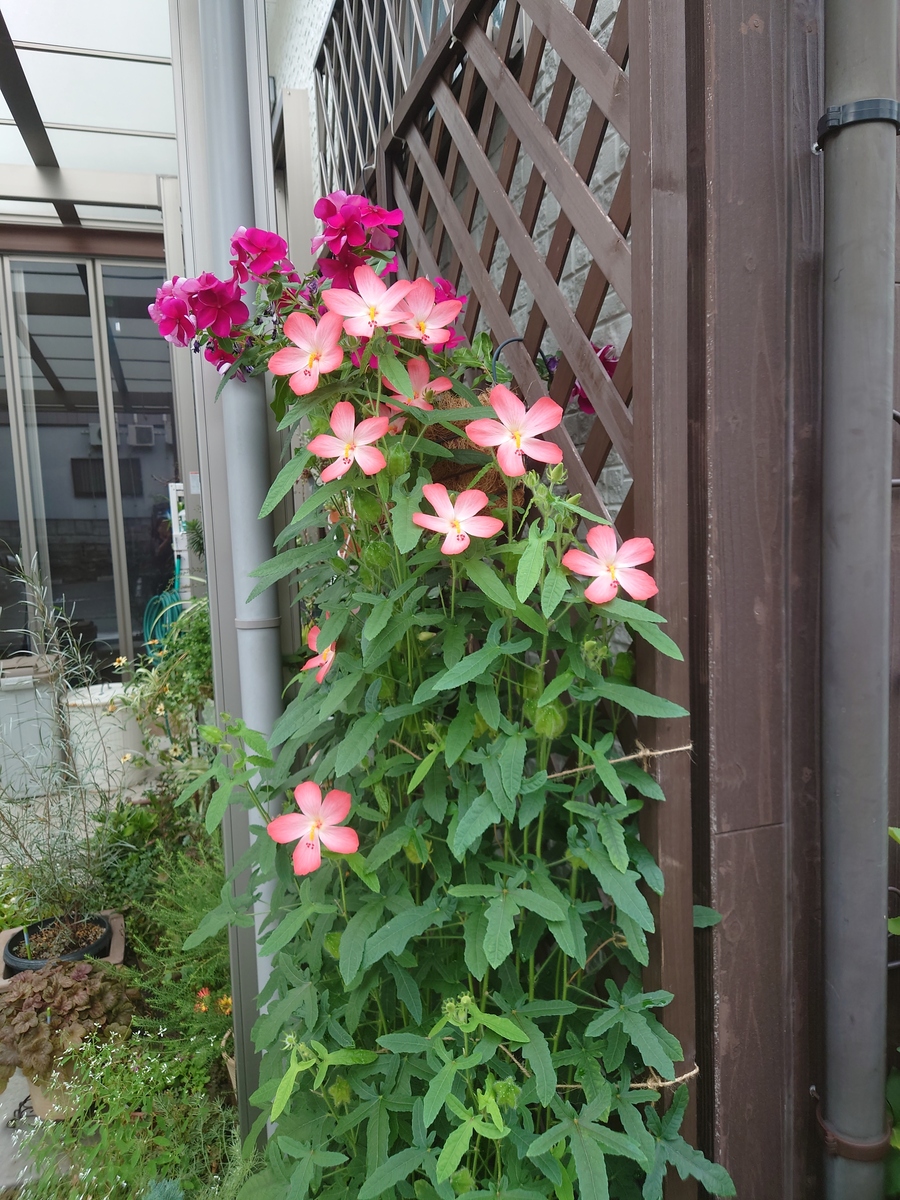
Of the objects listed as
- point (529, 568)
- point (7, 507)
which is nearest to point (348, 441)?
point (529, 568)

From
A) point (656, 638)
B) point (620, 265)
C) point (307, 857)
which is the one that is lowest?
point (307, 857)

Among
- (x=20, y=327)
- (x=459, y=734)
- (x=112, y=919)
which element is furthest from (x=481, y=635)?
(x=20, y=327)

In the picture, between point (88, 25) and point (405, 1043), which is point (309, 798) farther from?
point (88, 25)

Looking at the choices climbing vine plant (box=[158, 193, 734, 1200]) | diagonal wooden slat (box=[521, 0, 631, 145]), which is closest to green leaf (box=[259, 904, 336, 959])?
climbing vine plant (box=[158, 193, 734, 1200])

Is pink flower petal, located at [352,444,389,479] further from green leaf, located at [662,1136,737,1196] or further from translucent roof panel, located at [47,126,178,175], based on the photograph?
translucent roof panel, located at [47,126,178,175]

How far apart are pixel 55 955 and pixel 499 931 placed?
1714mm

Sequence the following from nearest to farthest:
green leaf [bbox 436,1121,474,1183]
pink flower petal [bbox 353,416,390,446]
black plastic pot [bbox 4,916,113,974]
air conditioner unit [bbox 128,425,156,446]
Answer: green leaf [bbox 436,1121,474,1183] → pink flower petal [bbox 353,416,390,446] → black plastic pot [bbox 4,916,113,974] → air conditioner unit [bbox 128,425,156,446]

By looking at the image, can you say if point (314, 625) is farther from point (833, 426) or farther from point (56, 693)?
point (56, 693)

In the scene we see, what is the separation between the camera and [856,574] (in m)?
0.87

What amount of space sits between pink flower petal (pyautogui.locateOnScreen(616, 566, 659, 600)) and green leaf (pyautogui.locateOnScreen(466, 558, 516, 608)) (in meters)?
0.11

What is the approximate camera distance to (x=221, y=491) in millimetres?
1413

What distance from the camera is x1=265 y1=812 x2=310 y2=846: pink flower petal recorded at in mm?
774

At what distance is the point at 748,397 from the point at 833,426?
0.33 feet

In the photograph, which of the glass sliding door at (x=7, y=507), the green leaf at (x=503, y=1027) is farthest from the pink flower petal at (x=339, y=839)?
the glass sliding door at (x=7, y=507)
